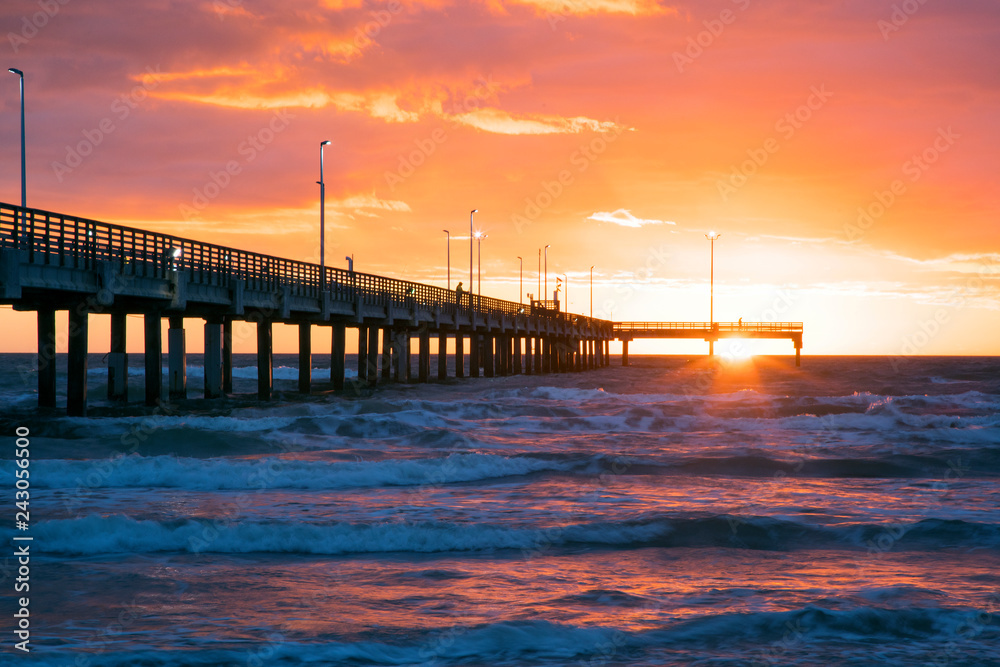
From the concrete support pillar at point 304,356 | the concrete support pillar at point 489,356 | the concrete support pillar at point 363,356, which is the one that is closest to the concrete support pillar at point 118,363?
the concrete support pillar at point 304,356

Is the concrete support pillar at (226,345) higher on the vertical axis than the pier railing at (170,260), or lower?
lower

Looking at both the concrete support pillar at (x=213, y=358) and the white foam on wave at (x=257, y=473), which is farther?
the concrete support pillar at (x=213, y=358)

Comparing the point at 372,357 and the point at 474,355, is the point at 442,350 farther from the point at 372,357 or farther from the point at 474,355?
the point at 372,357

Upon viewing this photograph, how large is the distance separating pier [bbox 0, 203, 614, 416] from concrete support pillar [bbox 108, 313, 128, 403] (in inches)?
1.4

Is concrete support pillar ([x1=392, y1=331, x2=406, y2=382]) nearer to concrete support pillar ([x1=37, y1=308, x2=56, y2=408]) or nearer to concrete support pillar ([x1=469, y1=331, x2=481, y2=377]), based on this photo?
concrete support pillar ([x1=469, y1=331, x2=481, y2=377])

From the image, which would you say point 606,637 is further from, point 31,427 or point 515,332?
point 515,332

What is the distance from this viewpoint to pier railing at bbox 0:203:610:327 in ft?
70.8

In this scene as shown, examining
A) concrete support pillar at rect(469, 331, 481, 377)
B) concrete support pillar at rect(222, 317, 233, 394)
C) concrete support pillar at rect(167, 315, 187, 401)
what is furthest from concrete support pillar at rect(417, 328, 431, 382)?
concrete support pillar at rect(167, 315, 187, 401)

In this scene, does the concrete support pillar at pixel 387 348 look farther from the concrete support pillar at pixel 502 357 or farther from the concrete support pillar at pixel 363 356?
the concrete support pillar at pixel 502 357

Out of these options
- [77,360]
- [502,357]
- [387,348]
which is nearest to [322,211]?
[387,348]

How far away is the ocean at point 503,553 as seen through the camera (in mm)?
7160

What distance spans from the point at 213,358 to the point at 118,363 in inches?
134

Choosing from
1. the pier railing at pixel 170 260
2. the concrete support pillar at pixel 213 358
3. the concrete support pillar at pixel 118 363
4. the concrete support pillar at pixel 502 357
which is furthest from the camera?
the concrete support pillar at pixel 502 357

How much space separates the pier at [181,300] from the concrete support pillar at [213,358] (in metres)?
0.04
